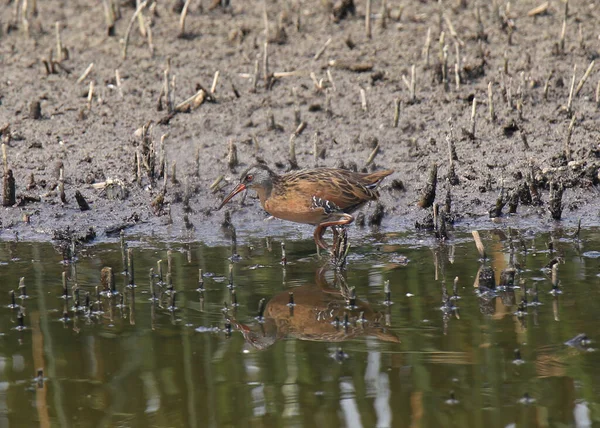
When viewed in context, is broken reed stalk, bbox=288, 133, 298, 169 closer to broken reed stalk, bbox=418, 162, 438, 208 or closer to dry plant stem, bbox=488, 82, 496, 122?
broken reed stalk, bbox=418, 162, 438, 208

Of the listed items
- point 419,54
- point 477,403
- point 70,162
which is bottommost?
point 477,403

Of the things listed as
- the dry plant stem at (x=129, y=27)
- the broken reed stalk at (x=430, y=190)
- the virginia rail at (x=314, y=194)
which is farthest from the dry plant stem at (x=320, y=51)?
the virginia rail at (x=314, y=194)

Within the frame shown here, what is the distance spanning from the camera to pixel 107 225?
29.9ft

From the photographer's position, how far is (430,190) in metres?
9.16

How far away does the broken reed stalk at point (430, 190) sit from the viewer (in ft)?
29.7

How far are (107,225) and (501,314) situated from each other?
3903 mm

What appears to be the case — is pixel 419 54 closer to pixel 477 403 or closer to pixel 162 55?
pixel 162 55

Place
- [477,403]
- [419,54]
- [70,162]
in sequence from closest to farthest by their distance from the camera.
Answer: [477,403]
[70,162]
[419,54]

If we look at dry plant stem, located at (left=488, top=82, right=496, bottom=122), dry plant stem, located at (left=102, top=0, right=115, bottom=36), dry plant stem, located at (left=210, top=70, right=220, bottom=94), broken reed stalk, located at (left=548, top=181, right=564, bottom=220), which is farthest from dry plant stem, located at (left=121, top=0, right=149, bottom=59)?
broken reed stalk, located at (left=548, top=181, right=564, bottom=220)

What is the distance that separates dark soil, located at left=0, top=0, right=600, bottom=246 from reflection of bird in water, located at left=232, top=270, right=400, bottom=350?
2006mm

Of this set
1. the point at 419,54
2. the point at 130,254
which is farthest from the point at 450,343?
the point at 419,54

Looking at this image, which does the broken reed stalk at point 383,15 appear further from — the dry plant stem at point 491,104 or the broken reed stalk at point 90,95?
the broken reed stalk at point 90,95

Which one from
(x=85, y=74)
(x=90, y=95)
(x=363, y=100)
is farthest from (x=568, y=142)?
(x=85, y=74)

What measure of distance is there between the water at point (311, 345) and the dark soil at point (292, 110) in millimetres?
1215
